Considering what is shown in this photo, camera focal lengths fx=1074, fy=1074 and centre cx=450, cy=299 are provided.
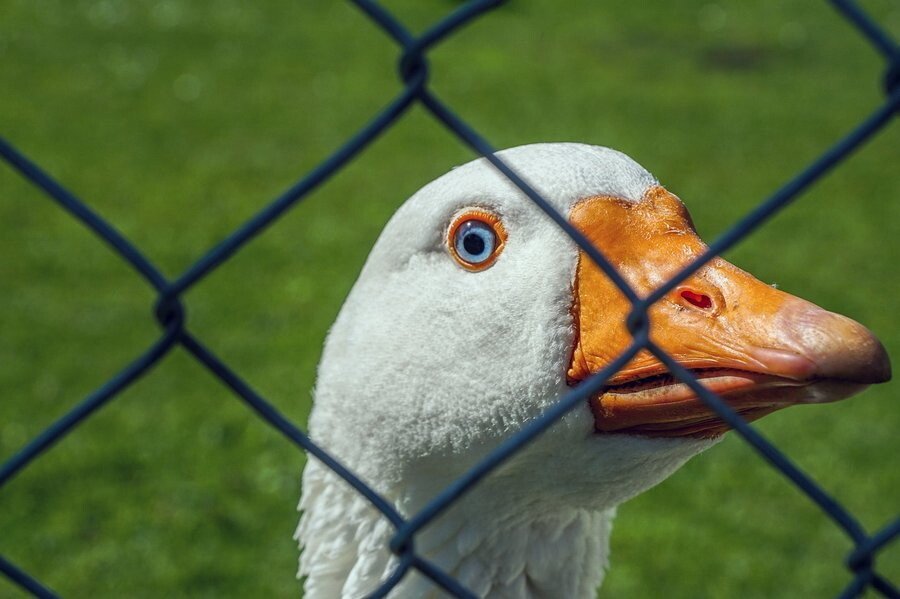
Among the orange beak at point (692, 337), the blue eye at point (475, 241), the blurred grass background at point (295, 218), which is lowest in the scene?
the orange beak at point (692, 337)

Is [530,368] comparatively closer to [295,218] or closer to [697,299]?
[697,299]

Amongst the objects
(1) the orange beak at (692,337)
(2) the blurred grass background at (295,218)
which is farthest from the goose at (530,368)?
(2) the blurred grass background at (295,218)

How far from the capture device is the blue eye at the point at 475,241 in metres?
1.93

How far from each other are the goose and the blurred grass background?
2454mm

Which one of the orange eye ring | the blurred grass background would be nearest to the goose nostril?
the orange eye ring

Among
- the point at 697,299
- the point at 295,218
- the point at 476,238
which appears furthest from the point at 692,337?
the point at 295,218

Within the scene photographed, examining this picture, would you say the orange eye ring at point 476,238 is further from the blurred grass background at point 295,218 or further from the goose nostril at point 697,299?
the blurred grass background at point 295,218

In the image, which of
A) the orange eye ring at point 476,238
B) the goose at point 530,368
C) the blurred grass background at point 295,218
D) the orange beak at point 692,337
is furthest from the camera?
the blurred grass background at point 295,218

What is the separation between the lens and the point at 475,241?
194cm

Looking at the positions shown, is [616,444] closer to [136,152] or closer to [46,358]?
[46,358]

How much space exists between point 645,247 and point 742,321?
10.3 inches

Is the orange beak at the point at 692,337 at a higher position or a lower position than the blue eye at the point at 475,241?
lower

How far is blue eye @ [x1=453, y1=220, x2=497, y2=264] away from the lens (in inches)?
75.9

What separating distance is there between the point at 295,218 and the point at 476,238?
5557 millimetres
